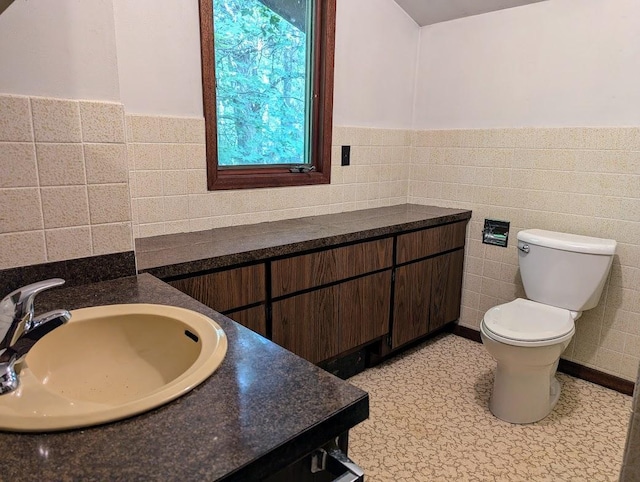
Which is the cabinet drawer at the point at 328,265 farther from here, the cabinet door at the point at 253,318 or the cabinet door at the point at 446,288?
the cabinet door at the point at 446,288

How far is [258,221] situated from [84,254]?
108cm

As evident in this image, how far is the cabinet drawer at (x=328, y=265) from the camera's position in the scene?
1865mm

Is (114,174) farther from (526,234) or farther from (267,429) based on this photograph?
(526,234)

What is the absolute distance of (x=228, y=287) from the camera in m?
1.68

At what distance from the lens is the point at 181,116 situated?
196cm

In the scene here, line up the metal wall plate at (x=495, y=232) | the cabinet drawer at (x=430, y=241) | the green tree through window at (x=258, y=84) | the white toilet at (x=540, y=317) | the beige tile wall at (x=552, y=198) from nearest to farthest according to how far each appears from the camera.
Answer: the white toilet at (x=540, y=317) → the green tree through window at (x=258, y=84) → the beige tile wall at (x=552, y=198) → the cabinet drawer at (x=430, y=241) → the metal wall plate at (x=495, y=232)

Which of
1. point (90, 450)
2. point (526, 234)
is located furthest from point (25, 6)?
point (526, 234)

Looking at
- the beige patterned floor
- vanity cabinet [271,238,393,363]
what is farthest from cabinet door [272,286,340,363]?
the beige patterned floor

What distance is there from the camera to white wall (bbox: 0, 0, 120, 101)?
43.6 inches

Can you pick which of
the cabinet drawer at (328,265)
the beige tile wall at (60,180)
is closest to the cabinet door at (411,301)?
the cabinet drawer at (328,265)

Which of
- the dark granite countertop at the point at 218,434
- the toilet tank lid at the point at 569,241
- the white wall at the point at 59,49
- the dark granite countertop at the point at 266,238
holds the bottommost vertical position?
the toilet tank lid at the point at 569,241

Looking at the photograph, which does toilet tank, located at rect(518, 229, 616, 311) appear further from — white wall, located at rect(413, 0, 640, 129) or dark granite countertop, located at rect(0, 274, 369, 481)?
dark granite countertop, located at rect(0, 274, 369, 481)

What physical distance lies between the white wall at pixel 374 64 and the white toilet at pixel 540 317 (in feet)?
3.73

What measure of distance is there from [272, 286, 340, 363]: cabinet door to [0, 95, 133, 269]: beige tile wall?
76 cm
